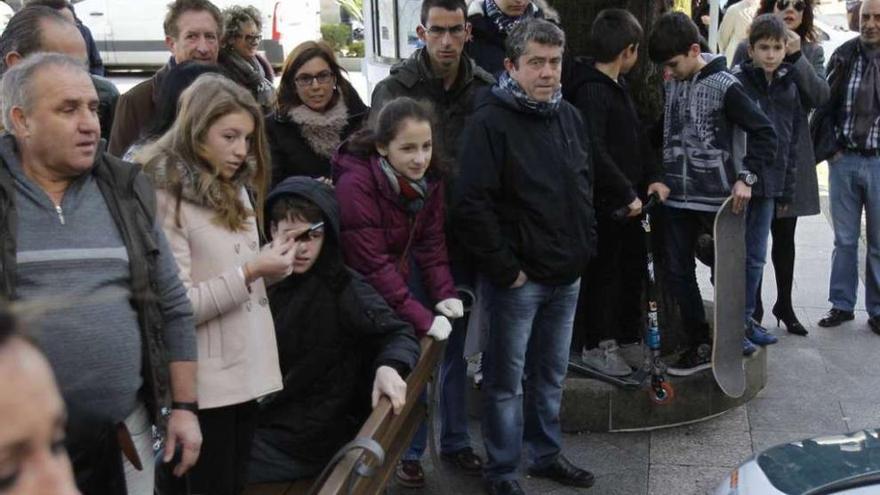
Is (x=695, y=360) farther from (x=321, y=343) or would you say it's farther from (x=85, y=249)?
(x=85, y=249)

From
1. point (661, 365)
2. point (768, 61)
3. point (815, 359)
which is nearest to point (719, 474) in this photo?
point (661, 365)

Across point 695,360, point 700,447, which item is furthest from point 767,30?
point 700,447

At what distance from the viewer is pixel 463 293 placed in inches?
183

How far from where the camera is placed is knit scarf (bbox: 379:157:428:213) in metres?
4.15

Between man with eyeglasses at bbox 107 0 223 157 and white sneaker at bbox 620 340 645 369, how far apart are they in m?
2.52

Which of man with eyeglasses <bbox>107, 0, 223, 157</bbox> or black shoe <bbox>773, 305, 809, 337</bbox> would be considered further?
black shoe <bbox>773, 305, 809, 337</bbox>

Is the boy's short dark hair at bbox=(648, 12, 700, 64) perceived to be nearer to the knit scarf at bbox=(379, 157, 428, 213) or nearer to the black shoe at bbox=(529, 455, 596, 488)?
the knit scarf at bbox=(379, 157, 428, 213)

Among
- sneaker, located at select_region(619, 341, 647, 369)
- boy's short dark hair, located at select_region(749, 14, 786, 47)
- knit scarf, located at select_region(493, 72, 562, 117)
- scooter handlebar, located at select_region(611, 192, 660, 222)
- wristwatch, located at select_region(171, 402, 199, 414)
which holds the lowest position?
sneaker, located at select_region(619, 341, 647, 369)

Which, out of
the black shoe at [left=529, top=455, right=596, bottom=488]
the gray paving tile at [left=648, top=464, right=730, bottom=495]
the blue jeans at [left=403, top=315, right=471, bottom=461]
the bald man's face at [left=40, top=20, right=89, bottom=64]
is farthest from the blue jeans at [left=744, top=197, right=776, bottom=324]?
the bald man's face at [left=40, top=20, right=89, bottom=64]

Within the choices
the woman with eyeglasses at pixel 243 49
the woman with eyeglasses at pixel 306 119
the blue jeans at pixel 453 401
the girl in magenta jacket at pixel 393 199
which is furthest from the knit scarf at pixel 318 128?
the woman with eyeglasses at pixel 243 49

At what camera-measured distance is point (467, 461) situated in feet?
16.4

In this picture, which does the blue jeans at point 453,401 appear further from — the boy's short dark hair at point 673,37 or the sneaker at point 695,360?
the boy's short dark hair at point 673,37

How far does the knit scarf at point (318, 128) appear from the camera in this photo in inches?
184

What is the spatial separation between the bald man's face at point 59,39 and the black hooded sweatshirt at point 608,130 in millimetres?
2217
